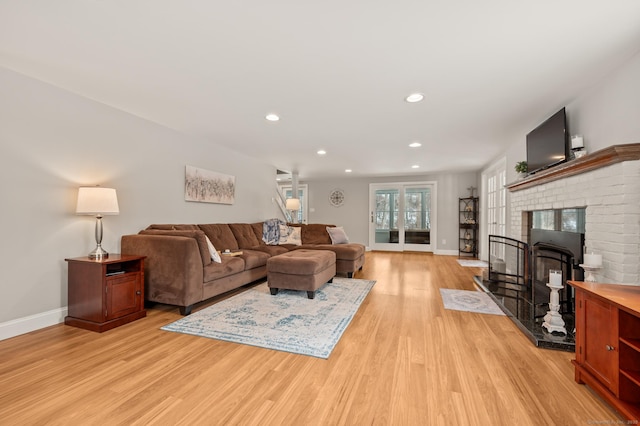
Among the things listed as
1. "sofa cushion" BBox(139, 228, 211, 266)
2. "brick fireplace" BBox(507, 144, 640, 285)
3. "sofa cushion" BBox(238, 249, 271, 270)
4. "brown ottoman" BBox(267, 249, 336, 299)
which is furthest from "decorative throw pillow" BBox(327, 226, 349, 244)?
"brick fireplace" BBox(507, 144, 640, 285)

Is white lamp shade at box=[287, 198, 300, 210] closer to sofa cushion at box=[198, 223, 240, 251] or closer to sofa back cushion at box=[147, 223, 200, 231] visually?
sofa cushion at box=[198, 223, 240, 251]

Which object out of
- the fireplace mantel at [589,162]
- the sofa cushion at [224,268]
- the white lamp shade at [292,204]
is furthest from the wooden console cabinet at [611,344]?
the white lamp shade at [292,204]

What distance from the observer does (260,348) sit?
7.19 ft

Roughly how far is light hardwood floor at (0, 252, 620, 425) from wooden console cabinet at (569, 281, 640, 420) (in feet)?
0.36

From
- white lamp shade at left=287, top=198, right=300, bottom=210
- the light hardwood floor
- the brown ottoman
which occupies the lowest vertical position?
the light hardwood floor

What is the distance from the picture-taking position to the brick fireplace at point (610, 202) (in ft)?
6.42

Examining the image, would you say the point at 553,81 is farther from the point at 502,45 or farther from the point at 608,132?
the point at 502,45

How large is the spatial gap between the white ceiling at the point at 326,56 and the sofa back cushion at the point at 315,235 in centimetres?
234

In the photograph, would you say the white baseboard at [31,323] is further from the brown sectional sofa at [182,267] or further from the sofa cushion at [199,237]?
the sofa cushion at [199,237]

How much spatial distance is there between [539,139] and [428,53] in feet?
6.84

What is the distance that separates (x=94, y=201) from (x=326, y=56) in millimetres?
2431

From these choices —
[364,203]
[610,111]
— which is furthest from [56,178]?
[364,203]

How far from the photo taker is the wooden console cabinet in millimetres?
1425

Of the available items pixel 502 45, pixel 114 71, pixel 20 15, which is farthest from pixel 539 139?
pixel 20 15
